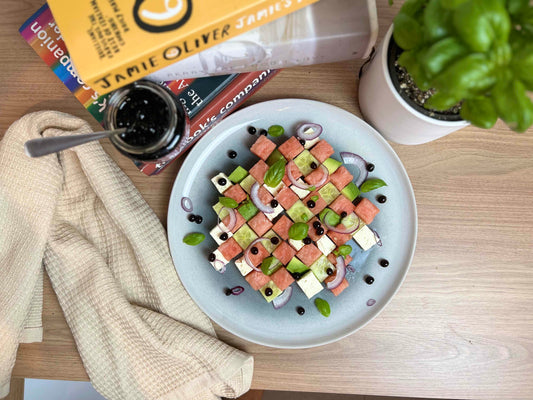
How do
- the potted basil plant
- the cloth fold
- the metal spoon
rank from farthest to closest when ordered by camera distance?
the cloth fold < the metal spoon < the potted basil plant

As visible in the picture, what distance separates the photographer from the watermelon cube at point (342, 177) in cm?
90

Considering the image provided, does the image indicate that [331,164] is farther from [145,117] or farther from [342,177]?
[145,117]

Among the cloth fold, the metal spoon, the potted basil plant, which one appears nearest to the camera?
the potted basil plant

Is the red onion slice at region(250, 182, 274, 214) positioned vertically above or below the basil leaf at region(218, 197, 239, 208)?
below

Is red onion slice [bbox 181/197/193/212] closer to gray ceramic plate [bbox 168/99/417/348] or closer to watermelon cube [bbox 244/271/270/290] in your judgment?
gray ceramic plate [bbox 168/99/417/348]

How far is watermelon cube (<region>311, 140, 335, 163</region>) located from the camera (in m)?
0.90

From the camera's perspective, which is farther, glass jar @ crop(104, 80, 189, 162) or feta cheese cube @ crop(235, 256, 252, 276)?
feta cheese cube @ crop(235, 256, 252, 276)

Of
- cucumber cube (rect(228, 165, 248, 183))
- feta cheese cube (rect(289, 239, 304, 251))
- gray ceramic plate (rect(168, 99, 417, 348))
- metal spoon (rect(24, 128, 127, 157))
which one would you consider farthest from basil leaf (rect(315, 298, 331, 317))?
metal spoon (rect(24, 128, 127, 157))

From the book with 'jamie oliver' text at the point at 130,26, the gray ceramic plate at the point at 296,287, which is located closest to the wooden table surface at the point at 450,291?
the gray ceramic plate at the point at 296,287

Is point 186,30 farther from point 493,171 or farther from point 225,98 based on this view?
point 493,171

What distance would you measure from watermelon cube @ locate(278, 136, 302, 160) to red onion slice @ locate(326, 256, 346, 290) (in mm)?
258

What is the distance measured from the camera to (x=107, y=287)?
0.88 meters

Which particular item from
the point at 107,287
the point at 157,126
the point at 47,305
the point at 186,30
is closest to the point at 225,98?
the point at 157,126

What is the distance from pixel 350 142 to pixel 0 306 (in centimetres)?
86
